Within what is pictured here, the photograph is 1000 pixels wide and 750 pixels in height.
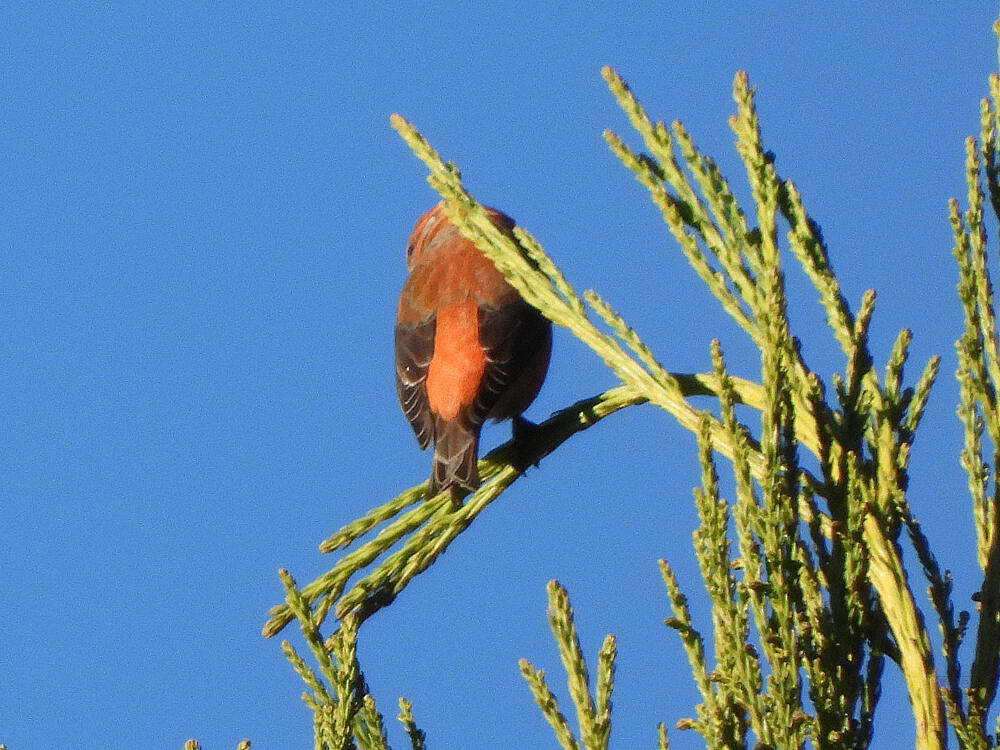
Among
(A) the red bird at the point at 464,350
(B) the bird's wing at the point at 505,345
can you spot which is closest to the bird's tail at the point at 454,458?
(A) the red bird at the point at 464,350

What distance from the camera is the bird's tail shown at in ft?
11.5

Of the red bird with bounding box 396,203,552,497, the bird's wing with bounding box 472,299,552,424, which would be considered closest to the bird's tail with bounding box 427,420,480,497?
the red bird with bounding box 396,203,552,497

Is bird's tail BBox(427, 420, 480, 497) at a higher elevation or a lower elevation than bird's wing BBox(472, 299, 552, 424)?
lower

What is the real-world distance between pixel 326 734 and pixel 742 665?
0.69 metres

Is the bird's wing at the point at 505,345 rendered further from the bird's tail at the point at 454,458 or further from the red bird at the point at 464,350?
the bird's tail at the point at 454,458

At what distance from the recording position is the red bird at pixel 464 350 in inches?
191

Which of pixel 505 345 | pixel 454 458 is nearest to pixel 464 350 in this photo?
pixel 505 345

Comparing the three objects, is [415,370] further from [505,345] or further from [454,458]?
[454,458]

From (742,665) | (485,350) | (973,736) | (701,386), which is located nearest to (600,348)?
(701,386)

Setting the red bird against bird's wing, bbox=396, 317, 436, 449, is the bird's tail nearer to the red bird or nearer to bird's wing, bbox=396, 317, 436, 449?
the red bird

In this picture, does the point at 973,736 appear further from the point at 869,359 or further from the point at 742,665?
the point at 869,359

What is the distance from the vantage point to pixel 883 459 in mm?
2160

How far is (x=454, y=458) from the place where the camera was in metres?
4.17

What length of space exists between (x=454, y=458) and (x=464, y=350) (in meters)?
0.94
